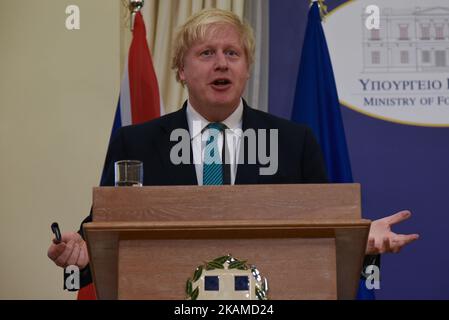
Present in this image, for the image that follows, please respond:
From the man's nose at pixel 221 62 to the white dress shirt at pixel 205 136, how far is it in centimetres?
17

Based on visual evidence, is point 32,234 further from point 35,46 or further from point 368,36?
point 368,36

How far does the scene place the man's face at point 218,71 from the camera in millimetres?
2672

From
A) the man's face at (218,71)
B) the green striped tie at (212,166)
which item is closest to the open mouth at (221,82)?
the man's face at (218,71)

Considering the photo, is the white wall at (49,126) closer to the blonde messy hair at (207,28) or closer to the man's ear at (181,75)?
the man's ear at (181,75)

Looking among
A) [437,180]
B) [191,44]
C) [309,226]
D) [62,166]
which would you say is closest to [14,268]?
[62,166]

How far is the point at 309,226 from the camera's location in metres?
1.61

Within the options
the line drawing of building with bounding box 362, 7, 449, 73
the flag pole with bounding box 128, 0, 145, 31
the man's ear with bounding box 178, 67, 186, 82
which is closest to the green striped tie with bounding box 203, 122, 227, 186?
the man's ear with bounding box 178, 67, 186, 82

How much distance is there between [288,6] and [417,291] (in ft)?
5.63

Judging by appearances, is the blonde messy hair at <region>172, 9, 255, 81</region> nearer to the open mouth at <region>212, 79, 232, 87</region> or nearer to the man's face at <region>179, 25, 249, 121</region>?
the man's face at <region>179, 25, 249, 121</region>
